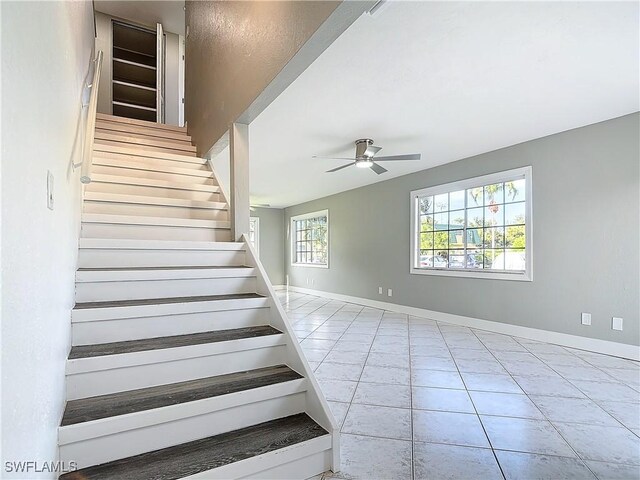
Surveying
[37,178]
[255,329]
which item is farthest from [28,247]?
[255,329]

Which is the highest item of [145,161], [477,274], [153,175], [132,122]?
[132,122]

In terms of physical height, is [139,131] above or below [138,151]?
above

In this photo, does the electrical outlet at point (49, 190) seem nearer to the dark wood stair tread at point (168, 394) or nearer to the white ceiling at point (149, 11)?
the dark wood stair tread at point (168, 394)

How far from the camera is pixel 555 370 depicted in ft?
10.1

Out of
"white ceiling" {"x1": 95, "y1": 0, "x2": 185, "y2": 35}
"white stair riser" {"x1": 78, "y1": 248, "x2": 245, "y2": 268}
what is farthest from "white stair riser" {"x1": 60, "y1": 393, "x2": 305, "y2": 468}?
"white ceiling" {"x1": 95, "y1": 0, "x2": 185, "y2": 35}

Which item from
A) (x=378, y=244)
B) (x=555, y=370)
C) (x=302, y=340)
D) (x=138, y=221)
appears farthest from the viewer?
(x=378, y=244)

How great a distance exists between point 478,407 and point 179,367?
6.66ft

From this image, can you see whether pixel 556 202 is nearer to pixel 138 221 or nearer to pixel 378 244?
pixel 378 244

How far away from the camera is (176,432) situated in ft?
5.15

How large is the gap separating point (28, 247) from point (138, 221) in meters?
1.92

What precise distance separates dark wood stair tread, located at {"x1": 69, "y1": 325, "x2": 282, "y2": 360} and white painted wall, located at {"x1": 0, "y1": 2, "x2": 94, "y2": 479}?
0.64 feet

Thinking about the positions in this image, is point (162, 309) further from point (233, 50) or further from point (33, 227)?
point (233, 50)

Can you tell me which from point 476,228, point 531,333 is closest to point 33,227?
point 531,333

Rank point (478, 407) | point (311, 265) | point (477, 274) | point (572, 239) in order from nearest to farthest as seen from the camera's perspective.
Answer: point (478, 407), point (572, 239), point (477, 274), point (311, 265)
